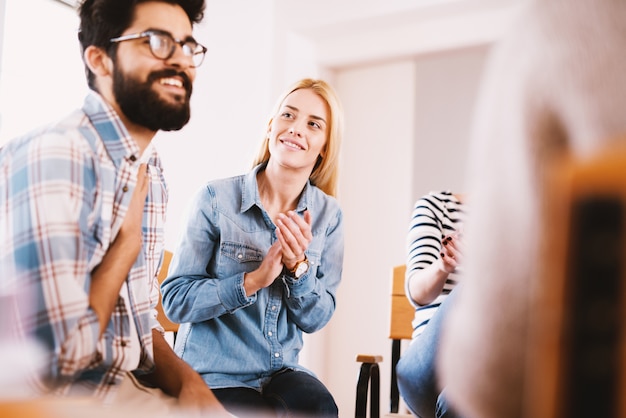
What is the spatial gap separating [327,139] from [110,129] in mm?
389

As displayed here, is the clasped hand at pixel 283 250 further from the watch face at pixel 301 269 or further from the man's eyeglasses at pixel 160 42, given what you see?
the man's eyeglasses at pixel 160 42

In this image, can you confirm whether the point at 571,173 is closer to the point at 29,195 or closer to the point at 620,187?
the point at 620,187

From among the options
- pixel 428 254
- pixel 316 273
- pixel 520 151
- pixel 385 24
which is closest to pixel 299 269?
pixel 316 273

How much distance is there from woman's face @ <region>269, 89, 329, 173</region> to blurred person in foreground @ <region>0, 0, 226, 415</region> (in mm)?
252

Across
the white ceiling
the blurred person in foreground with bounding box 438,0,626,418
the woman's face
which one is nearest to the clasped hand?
the woman's face

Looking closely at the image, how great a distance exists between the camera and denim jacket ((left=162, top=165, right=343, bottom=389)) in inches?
34.0

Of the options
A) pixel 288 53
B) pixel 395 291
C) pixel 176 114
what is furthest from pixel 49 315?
pixel 288 53

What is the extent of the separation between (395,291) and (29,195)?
33.2 inches

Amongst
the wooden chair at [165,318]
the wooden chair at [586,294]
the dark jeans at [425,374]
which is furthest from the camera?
the wooden chair at [165,318]

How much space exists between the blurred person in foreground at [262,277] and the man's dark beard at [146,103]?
0.74 feet

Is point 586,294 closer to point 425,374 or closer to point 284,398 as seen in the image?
point 425,374

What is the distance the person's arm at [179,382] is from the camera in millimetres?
667

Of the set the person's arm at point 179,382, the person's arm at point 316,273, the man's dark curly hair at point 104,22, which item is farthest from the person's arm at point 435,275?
the man's dark curly hair at point 104,22

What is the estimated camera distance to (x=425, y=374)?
0.68 metres
